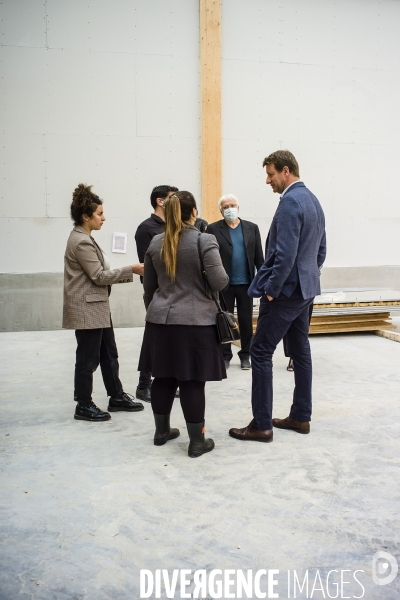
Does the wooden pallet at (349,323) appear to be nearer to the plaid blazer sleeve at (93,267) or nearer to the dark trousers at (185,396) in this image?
the plaid blazer sleeve at (93,267)

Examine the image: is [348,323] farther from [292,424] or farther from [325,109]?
[292,424]

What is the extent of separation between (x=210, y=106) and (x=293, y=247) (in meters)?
5.30

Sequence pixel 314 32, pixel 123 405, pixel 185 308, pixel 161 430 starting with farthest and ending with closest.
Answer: pixel 314 32, pixel 123 405, pixel 161 430, pixel 185 308

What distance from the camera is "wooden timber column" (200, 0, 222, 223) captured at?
26.5 ft

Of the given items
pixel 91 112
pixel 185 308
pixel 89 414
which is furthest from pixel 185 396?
pixel 91 112

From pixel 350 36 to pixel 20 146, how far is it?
5034mm

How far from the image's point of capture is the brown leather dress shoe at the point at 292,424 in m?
3.90

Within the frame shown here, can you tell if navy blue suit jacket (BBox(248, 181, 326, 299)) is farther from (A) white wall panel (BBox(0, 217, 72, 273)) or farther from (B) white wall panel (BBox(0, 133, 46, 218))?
(B) white wall panel (BBox(0, 133, 46, 218))

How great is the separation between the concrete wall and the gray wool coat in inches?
192

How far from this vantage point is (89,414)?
13.7ft

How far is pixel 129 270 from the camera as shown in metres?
4.02

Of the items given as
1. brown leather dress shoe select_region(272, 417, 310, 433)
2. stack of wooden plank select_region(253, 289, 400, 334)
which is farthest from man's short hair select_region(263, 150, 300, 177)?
stack of wooden plank select_region(253, 289, 400, 334)

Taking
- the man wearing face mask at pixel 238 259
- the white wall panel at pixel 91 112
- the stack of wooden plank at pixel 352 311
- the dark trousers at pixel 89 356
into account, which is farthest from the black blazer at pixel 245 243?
the white wall panel at pixel 91 112

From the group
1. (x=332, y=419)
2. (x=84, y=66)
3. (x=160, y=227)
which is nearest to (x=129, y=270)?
(x=160, y=227)
